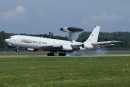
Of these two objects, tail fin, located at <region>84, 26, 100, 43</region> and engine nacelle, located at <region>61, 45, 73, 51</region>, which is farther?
tail fin, located at <region>84, 26, 100, 43</region>

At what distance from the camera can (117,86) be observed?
20.1 meters

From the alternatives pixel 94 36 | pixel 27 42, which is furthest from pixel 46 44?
pixel 94 36

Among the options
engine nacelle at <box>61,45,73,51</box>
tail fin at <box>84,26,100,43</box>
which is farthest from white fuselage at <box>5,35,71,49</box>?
tail fin at <box>84,26,100,43</box>

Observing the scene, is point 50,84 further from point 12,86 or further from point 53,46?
point 53,46

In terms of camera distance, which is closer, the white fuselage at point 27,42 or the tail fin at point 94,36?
the white fuselage at point 27,42

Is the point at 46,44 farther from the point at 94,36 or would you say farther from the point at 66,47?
the point at 94,36

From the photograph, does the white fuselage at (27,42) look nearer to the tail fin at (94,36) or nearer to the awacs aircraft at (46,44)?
the awacs aircraft at (46,44)

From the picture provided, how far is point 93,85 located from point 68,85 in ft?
4.20

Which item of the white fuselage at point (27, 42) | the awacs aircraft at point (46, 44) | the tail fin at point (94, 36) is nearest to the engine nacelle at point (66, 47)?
the awacs aircraft at point (46, 44)

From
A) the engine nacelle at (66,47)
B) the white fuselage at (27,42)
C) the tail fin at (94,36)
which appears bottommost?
the engine nacelle at (66,47)

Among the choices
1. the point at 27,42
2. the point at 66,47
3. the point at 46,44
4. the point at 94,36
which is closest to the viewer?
the point at 27,42

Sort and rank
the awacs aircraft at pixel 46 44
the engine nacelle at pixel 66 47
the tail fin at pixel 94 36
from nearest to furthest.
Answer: the awacs aircraft at pixel 46 44, the engine nacelle at pixel 66 47, the tail fin at pixel 94 36

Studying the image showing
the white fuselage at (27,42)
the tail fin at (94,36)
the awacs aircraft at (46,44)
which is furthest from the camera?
the tail fin at (94,36)

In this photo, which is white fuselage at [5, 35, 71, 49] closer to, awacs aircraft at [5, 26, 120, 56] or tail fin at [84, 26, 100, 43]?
awacs aircraft at [5, 26, 120, 56]
